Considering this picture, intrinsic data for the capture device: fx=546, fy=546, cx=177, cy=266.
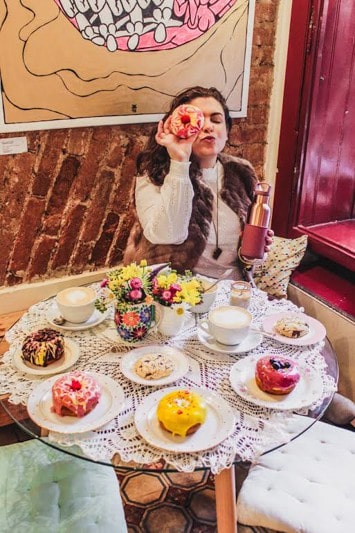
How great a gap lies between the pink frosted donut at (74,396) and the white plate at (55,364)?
112 millimetres

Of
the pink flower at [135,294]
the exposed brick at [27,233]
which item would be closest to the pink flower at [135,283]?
the pink flower at [135,294]

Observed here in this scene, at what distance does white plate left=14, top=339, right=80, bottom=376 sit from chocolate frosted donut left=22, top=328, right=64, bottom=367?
0.03ft

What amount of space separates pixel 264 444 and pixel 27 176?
63.8 inches

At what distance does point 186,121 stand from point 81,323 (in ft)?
2.83

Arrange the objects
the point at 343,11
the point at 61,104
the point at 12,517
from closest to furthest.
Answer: the point at 12,517 < the point at 61,104 < the point at 343,11

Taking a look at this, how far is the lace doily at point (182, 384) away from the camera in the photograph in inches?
51.3

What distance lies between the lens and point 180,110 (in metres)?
2.10

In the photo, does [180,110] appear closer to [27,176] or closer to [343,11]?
[27,176]

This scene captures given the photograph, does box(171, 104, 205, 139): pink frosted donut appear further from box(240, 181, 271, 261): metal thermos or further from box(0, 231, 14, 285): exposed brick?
box(0, 231, 14, 285): exposed brick

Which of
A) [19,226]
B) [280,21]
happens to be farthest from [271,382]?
[280,21]

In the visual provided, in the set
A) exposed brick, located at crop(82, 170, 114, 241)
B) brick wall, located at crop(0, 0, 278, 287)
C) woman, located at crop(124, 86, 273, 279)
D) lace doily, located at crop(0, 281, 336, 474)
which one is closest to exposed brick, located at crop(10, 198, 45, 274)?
brick wall, located at crop(0, 0, 278, 287)

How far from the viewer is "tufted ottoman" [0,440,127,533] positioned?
4.72 ft

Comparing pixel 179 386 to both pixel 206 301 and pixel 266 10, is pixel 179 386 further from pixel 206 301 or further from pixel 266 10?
pixel 266 10

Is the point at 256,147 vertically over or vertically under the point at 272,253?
over
